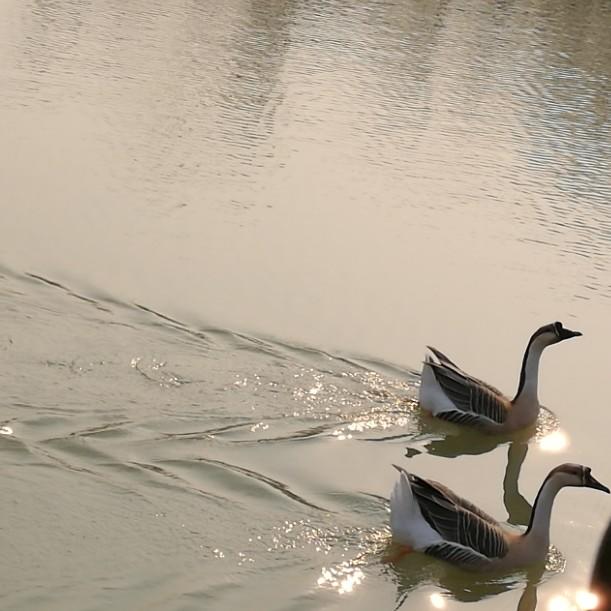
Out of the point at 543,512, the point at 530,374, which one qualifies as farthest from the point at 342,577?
the point at 530,374

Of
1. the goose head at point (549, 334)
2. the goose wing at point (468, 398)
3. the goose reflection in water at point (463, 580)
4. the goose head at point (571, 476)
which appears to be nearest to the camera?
the goose reflection in water at point (463, 580)

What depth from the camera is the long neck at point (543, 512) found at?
612 cm

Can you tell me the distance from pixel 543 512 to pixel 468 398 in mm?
1441

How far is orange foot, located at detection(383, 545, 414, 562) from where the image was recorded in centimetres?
609

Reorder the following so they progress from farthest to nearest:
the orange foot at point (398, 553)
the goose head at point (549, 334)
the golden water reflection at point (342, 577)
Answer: the goose head at point (549, 334) → the orange foot at point (398, 553) → the golden water reflection at point (342, 577)

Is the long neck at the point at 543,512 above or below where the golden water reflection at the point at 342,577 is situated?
above

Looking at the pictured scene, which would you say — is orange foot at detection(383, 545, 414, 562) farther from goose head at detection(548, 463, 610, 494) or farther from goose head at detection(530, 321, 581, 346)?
goose head at detection(530, 321, 581, 346)

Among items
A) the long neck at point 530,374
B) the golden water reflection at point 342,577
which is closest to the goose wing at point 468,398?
the long neck at point 530,374

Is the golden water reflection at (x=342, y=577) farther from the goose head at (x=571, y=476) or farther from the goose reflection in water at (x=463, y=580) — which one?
the goose head at (x=571, y=476)

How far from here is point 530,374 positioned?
7703 millimetres

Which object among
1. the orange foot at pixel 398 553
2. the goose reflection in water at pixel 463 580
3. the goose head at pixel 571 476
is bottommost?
the goose reflection in water at pixel 463 580

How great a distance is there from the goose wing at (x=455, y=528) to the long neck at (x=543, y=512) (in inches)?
6.2

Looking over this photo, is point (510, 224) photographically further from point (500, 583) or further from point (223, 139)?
point (500, 583)

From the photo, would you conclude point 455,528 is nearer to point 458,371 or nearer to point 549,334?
point 458,371
